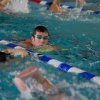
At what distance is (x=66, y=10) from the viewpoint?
1219 cm

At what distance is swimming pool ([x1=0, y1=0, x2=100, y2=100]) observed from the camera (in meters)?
5.09

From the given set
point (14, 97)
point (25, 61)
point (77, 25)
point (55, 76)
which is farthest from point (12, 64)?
point (77, 25)

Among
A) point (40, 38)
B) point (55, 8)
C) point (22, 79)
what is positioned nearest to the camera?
point (22, 79)

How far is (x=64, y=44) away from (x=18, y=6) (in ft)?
15.6

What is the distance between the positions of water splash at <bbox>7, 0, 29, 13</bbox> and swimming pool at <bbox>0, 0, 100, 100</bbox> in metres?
0.30

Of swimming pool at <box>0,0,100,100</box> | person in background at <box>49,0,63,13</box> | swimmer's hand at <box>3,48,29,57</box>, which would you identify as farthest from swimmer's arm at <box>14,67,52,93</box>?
person in background at <box>49,0,63,13</box>

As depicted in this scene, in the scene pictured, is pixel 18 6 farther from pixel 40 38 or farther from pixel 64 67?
pixel 64 67

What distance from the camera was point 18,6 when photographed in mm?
11992

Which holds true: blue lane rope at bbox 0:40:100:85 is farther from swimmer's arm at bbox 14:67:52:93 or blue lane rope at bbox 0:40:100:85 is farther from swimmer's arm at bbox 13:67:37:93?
swimmer's arm at bbox 13:67:37:93

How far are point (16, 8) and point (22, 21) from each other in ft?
6.32

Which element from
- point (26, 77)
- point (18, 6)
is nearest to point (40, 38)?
point (26, 77)

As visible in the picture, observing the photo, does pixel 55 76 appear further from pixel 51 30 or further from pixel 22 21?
pixel 22 21

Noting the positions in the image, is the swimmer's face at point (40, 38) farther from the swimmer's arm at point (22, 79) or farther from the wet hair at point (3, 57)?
the swimmer's arm at point (22, 79)

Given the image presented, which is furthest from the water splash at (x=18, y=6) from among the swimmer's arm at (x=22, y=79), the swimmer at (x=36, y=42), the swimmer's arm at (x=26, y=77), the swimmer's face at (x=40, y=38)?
the swimmer's arm at (x=22, y=79)
